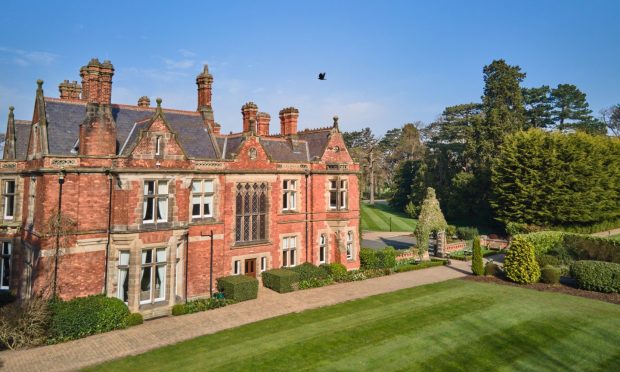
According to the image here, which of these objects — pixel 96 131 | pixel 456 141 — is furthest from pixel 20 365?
pixel 456 141

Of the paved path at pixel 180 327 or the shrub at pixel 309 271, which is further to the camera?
the shrub at pixel 309 271

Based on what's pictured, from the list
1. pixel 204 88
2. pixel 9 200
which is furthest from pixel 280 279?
pixel 9 200

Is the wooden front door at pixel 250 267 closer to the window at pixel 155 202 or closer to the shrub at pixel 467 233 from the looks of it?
the window at pixel 155 202

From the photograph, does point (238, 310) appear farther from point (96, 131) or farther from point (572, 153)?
point (572, 153)

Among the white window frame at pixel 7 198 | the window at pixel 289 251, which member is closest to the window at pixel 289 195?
the window at pixel 289 251

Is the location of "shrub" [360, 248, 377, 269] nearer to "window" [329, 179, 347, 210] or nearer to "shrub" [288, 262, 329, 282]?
"window" [329, 179, 347, 210]

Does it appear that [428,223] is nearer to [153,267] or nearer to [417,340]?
[417,340]
